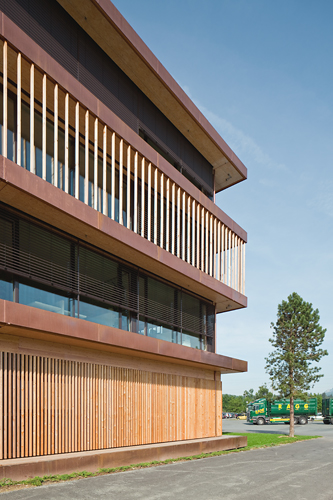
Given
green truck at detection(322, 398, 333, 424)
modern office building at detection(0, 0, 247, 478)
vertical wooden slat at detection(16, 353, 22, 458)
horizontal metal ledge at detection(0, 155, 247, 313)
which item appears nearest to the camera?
horizontal metal ledge at detection(0, 155, 247, 313)

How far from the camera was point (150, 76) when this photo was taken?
18484 millimetres

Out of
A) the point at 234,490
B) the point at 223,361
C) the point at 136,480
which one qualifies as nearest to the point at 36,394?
the point at 136,480

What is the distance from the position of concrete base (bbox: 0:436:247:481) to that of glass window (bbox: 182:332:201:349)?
399cm

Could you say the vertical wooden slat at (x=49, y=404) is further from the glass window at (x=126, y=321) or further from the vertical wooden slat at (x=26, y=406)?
the glass window at (x=126, y=321)

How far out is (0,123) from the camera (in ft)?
41.7

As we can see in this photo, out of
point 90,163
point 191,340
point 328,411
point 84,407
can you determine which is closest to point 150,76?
point 90,163

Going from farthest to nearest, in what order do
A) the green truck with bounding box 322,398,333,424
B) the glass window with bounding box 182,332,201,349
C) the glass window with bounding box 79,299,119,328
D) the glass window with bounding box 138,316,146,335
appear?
the green truck with bounding box 322,398,333,424 < the glass window with bounding box 182,332,201,349 < the glass window with bounding box 138,316,146,335 < the glass window with bounding box 79,299,119,328

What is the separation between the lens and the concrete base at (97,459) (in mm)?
10777

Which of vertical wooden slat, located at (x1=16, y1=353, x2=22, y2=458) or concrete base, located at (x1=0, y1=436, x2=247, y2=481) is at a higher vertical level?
vertical wooden slat, located at (x1=16, y1=353, x2=22, y2=458)

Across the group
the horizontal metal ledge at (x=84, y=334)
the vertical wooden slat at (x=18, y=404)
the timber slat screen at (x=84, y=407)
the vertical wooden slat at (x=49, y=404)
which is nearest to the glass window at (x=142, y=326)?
the horizontal metal ledge at (x=84, y=334)

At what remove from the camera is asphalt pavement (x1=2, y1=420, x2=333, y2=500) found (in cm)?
1003

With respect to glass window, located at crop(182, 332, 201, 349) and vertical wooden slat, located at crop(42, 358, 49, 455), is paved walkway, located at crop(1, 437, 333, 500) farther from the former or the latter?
glass window, located at crop(182, 332, 201, 349)

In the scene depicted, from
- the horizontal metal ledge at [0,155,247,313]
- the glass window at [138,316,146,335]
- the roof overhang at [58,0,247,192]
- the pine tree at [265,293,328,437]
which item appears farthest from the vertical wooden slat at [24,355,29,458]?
the pine tree at [265,293,328,437]

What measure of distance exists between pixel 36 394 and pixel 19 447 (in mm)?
1351
